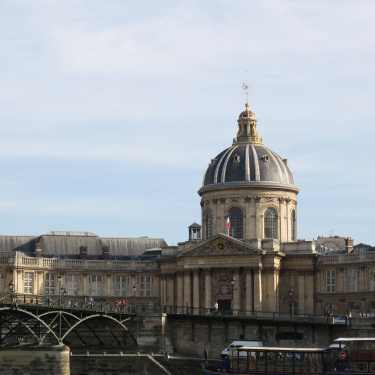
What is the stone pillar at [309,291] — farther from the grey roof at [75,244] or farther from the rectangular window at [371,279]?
the grey roof at [75,244]

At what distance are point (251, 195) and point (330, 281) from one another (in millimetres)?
13909

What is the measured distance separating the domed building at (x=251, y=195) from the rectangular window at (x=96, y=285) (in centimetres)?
1390

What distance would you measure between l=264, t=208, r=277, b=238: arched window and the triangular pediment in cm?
810

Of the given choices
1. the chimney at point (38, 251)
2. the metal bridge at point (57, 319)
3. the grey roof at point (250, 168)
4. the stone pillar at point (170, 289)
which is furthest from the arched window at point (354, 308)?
the chimney at point (38, 251)

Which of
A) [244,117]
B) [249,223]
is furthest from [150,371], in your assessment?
[244,117]

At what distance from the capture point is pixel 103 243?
15062cm

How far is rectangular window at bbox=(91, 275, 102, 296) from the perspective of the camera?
475ft

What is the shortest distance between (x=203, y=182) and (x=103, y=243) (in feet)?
50.5

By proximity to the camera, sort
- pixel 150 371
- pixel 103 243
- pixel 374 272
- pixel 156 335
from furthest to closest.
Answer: pixel 103 243
pixel 374 272
pixel 156 335
pixel 150 371

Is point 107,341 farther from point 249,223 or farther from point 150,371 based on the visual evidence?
point 249,223

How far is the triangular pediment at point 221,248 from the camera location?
13312 cm

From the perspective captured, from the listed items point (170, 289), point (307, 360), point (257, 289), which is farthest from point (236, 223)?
point (307, 360)

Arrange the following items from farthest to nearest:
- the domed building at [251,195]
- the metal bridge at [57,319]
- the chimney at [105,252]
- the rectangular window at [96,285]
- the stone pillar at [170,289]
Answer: the chimney at [105,252] < the rectangular window at [96,285] < the stone pillar at [170,289] < the domed building at [251,195] < the metal bridge at [57,319]

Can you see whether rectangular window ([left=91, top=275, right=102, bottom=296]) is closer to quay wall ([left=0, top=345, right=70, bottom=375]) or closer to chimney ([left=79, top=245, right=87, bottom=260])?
chimney ([left=79, top=245, right=87, bottom=260])
